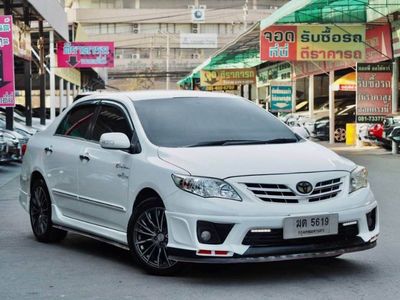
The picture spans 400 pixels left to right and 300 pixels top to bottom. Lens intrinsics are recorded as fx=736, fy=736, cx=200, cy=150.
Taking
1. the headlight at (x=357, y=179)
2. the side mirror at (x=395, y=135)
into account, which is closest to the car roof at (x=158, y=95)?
the headlight at (x=357, y=179)

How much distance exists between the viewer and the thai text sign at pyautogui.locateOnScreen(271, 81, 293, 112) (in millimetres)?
33438

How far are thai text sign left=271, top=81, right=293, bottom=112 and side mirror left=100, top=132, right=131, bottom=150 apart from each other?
27263mm

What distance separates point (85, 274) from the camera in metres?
6.31

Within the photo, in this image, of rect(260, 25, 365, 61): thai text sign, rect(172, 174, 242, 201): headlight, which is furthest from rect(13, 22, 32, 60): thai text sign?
rect(172, 174, 242, 201): headlight

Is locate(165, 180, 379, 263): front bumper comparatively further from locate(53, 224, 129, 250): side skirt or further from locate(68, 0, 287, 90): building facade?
locate(68, 0, 287, 90): building facade

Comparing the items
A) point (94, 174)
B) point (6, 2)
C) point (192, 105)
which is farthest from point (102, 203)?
point (6, 2)

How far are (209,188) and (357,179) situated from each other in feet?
4.32

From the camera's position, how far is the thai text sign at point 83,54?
113 feet

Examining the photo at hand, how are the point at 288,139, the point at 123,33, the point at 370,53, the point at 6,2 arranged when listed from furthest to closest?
1. the point at 123,33
2. the point at 370,53
3. the point at 6,2
4. the point at 288,139

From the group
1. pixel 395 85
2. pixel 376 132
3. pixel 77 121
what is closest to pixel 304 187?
pixel 77 121

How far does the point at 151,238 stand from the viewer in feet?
19.9

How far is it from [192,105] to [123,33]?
295ft

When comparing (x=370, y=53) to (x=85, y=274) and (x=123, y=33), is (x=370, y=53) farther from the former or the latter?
(x=123, y=33)

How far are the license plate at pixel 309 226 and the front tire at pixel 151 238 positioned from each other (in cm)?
98
